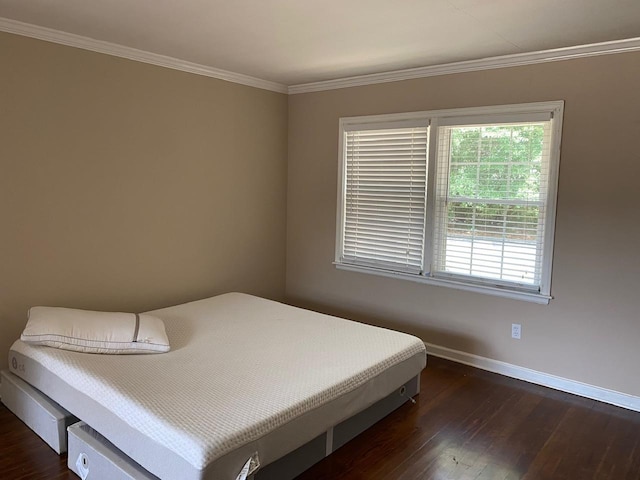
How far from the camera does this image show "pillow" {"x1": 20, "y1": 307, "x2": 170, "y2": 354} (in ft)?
8.72

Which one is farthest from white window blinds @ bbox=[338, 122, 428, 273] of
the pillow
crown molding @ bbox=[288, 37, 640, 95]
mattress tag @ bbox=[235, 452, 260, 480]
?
mattress tag @ bbox=[235, 452, 260, 480]

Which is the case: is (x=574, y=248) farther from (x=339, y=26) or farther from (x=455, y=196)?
(x=339, y=26)

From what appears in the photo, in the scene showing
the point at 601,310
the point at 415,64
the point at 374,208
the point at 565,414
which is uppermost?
the point at 415,64

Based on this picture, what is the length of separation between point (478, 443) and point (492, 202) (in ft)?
5.54

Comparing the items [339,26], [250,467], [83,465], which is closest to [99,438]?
[83,465]

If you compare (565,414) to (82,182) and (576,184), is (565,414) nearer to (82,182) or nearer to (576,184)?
(576,184)

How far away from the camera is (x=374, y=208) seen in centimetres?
424

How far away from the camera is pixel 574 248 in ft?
10.6

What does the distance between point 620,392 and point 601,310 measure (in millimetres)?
538

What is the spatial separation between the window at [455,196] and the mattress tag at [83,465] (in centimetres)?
266

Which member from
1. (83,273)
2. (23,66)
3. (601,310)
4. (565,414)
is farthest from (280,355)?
(23,66)

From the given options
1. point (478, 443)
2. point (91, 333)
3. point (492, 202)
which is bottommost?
point (478, 443)

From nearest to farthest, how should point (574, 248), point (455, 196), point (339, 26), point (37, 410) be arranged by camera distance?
1. point (37, 410)
2. point (339, 26)
3. point (574, 248)
4. point (455, 196)

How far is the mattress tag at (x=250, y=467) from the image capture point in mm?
1913
